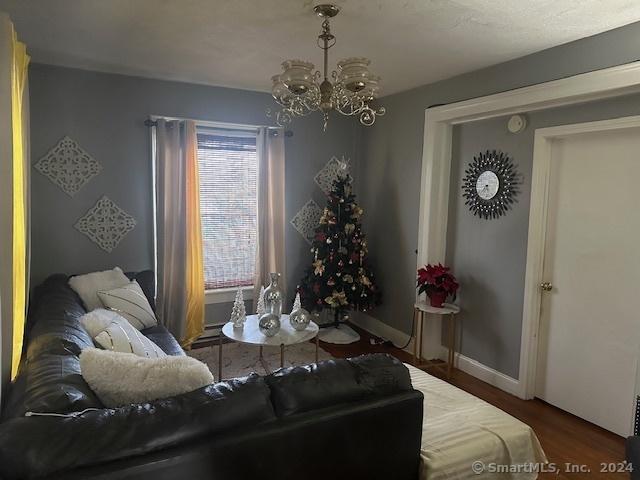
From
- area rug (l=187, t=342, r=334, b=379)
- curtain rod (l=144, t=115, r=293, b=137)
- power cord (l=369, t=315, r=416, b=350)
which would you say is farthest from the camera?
power cord (l=369, t=315, r=416, b=350)

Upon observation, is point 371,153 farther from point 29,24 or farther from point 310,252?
point 29,24

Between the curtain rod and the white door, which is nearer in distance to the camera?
the white door

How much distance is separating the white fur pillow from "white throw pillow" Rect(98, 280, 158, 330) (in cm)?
164

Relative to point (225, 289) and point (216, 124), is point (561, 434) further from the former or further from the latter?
point (216, 124)

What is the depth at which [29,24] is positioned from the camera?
271 centimetres

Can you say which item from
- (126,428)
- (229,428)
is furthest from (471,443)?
(126,428)

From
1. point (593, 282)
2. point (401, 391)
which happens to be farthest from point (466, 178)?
point (401, 391)

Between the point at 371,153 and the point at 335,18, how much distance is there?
8.04 ft

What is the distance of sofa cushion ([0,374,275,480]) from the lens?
1265 millimetres

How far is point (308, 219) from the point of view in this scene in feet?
16.2

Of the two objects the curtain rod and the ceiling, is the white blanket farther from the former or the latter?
the curtain rod

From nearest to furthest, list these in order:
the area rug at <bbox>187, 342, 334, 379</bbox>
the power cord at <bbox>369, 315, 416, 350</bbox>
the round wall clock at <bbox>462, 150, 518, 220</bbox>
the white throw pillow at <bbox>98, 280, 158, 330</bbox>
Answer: the white throw pillow at <bbox>98, 280, 158, 330</bbox> → the round wall clock at <bbox>462, 150, 518, 220</bbox> → the area rug at <bbox>187, 342, 334, 379</bbox> → the power cord at <bbox>369, 315, 416, 350</bbox>

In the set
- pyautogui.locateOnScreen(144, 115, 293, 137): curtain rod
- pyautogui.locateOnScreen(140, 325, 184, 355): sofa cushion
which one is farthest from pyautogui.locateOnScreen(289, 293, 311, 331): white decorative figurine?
pyautogui.locateOnScreen(144, 115, 293, 137): curtain rod

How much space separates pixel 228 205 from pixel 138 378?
9.60 ft
